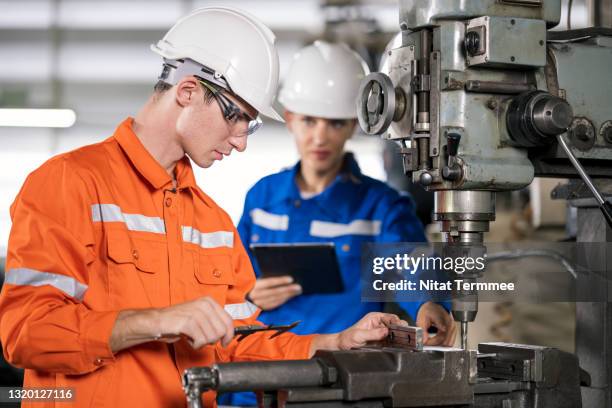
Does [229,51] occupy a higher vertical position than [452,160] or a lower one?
higher

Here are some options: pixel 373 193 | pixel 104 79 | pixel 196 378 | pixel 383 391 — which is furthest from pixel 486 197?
pixel 104 79

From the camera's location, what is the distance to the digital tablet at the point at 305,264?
108 inches

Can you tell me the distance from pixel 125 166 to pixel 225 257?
31 cm

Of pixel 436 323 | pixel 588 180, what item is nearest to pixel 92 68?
pixel 436 323

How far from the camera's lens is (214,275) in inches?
73.2

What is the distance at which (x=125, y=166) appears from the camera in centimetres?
178

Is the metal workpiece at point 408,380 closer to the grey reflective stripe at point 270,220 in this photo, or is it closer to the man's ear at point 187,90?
the man's ear at point 187,90

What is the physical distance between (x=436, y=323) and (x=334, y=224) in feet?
2.41

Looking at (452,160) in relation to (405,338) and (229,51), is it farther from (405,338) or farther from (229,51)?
(229,51)

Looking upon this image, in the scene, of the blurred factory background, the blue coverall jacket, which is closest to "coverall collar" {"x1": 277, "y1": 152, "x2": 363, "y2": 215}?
the blue coverall jacket

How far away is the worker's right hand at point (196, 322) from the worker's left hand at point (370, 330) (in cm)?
40

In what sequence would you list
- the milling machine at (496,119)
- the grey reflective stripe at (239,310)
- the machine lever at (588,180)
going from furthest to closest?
the grey reflective stripe at (239,310) → the machine lever at (588,180) → the milling machine at (496,119)

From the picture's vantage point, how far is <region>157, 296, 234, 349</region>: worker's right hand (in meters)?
1.47

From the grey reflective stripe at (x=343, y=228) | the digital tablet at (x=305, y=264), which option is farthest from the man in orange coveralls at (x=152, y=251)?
the grey reflective stripe at (x=343, y=228)
